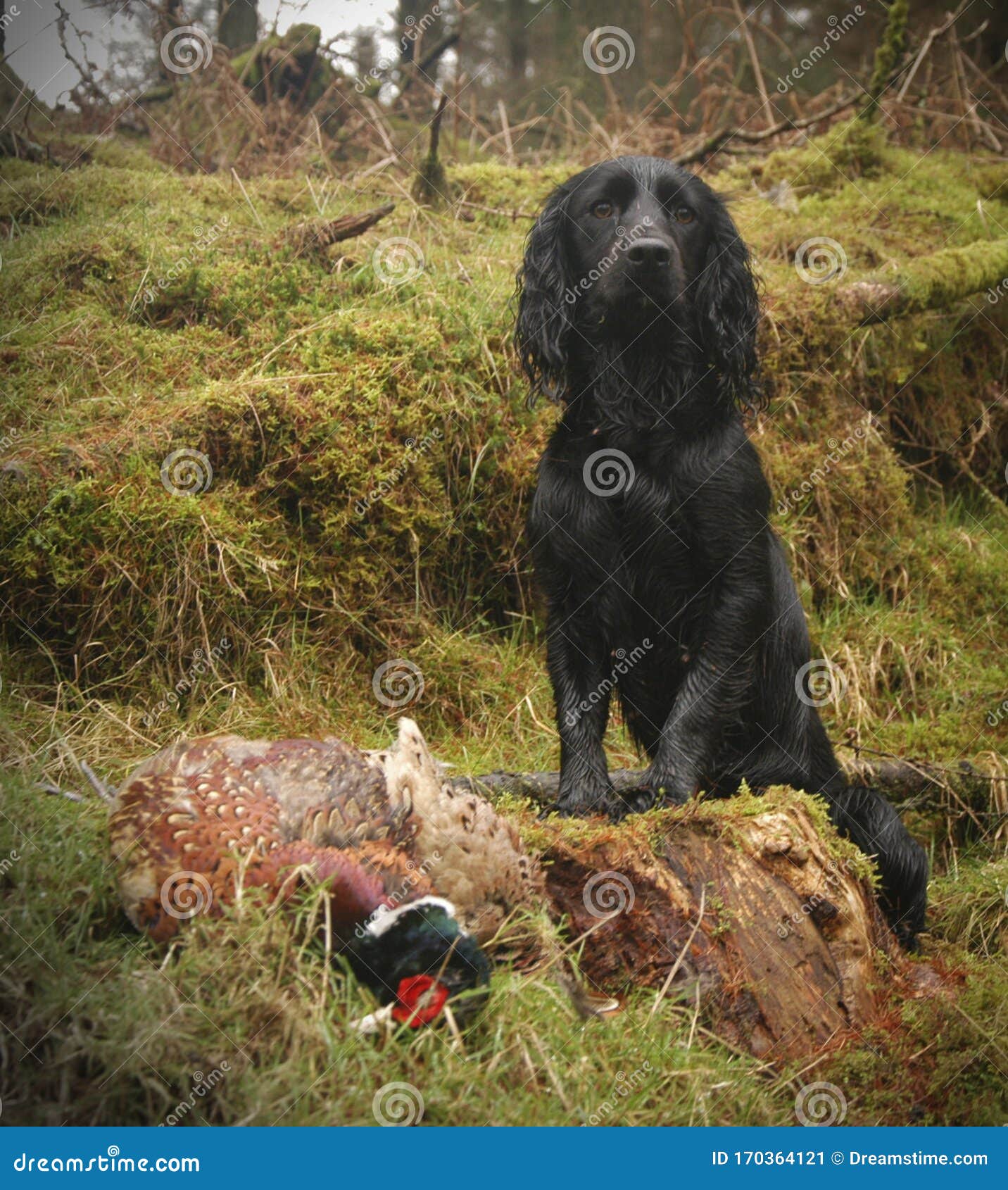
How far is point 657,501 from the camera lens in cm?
317

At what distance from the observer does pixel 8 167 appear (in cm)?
571

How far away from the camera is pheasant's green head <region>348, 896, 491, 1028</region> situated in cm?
210

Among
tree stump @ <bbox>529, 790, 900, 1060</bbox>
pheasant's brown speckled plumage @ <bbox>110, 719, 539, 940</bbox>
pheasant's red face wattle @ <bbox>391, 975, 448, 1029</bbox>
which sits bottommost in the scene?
tree stump @ <bbox>529, 790, 900, 1060</bbox>

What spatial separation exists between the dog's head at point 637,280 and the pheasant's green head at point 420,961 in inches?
71.9

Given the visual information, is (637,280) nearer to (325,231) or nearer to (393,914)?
(393,914)

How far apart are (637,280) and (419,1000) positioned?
201cm

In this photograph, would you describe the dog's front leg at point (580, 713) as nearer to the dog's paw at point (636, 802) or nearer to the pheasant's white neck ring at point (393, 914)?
the dog's paw at point (636, 802)

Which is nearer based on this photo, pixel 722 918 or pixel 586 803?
pixel 722 918

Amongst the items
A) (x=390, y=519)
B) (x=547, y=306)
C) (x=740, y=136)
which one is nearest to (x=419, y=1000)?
(x=547, y=306)

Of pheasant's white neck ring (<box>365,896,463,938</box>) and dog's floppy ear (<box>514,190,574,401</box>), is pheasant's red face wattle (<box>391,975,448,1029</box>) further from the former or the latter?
dog's floppy ear (<box>514,190,574,401</box>)

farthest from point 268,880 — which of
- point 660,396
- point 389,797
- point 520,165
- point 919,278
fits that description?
point 520,165

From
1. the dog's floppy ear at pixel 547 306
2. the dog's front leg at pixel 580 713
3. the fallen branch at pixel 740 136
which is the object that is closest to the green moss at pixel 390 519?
the dog's front leg at pixel 580 713

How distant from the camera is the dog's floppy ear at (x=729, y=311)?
3.31 metres

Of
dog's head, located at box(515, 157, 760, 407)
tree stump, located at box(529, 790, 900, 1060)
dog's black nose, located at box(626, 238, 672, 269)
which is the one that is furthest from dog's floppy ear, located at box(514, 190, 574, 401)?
tree stump, located at box(529, 790, 900, 1060)
